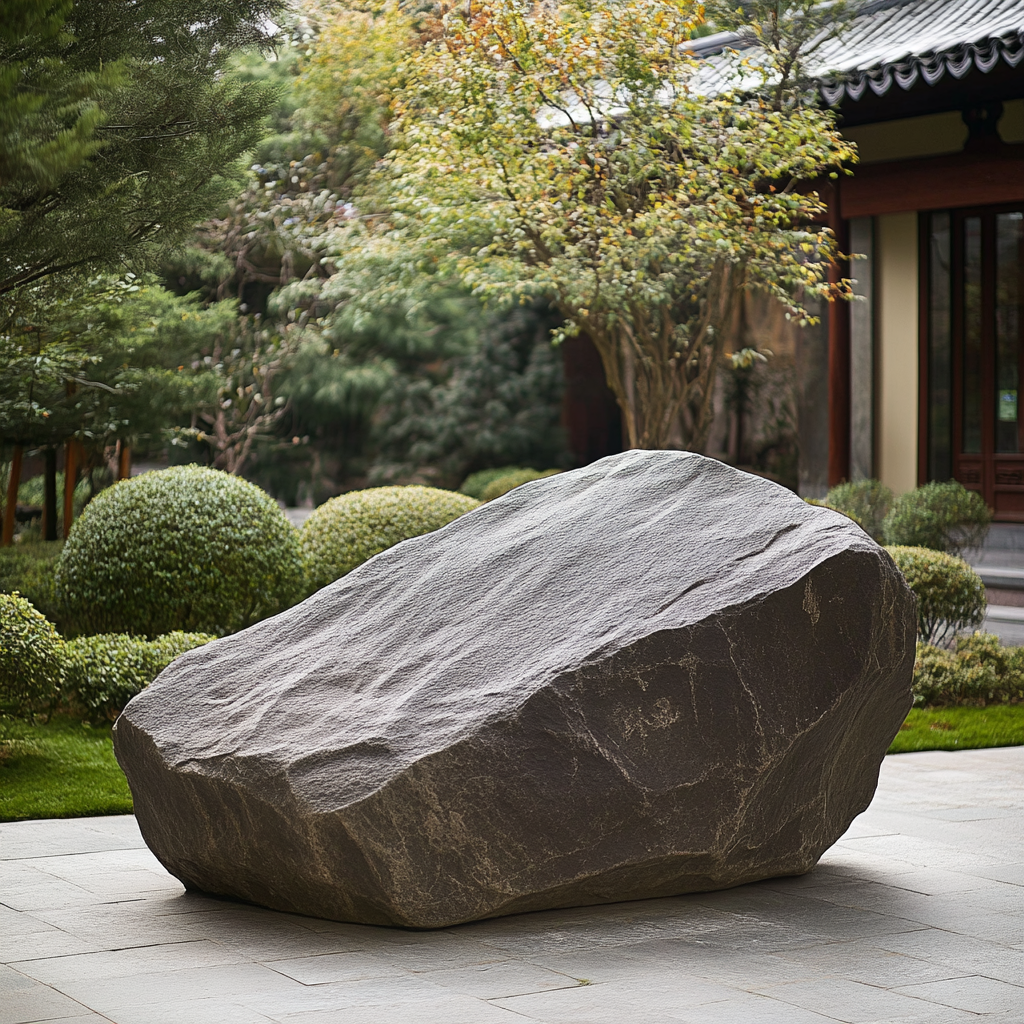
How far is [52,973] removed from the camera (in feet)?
11.6

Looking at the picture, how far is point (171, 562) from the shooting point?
8055mm

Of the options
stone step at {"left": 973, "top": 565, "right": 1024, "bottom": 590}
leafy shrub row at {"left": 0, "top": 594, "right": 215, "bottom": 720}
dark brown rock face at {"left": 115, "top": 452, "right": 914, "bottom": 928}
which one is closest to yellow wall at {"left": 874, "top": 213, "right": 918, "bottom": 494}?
stone step at {"left": 973, "top": 565, "right": 1024, "bottom": 590}

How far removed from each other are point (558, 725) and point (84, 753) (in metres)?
3.53

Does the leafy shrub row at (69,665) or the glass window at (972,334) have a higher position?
the glass window at (972,334)

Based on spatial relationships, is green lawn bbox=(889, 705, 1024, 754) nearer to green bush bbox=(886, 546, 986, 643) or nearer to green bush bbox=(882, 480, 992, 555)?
green bush bbox=(886, 546, 986, 643)

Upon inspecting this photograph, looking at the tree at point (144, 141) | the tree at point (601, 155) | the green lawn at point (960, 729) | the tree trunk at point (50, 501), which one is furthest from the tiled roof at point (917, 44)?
the tree at point (144, 141)

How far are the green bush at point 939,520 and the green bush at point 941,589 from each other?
285 cm

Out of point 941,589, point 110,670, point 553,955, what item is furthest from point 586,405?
point 553,955

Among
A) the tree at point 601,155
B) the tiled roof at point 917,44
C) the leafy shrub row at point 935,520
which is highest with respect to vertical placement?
the tiled roof at point 917,44

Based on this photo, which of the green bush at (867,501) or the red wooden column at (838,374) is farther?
the red wooden column at (838,374)

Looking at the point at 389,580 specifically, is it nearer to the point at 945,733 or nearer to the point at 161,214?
the point at 161,214

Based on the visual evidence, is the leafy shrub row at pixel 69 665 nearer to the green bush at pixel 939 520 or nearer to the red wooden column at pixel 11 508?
the red wooden column at pixel 11 508

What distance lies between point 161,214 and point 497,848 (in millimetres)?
2384

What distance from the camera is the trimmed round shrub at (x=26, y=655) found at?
21.5ft
